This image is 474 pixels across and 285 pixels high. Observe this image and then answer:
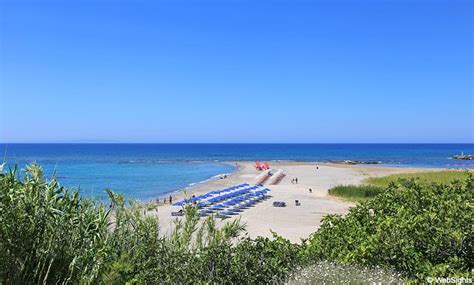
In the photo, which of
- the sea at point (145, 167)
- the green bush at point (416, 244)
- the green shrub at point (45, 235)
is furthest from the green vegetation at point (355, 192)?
the green shrub at point (45, 235)

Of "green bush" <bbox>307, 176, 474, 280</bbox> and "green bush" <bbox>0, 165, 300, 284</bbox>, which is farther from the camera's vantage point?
"green bush" <bbox>307, 176, 474, 280</bbox>

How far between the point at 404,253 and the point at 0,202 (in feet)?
14.7

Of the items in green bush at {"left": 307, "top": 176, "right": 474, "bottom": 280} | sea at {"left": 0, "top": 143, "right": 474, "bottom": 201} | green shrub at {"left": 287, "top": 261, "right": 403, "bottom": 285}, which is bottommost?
sea at {"left": 0, "top": 143, "right": 474, "bottom": 201}

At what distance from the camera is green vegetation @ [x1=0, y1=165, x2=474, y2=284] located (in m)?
3.95

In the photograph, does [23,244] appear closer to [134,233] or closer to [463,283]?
[134,233]

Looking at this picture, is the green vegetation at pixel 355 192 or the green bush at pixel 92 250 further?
the green vegetation at pixel 355 192

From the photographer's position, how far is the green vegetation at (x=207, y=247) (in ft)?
13.0

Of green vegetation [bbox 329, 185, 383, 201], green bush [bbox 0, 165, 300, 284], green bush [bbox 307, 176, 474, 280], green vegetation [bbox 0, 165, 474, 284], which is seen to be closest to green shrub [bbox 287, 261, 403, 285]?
green vegetation [bbox 0, 165, 474, 284]

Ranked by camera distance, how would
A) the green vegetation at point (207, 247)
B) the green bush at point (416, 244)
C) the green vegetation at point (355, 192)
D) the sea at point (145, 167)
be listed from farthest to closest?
1. the sea at point (145, 167)
2. the green vegetation at point (355, 192)
3. the green bush at point (416, 244)
4. the green vegetation at point (207, 247)

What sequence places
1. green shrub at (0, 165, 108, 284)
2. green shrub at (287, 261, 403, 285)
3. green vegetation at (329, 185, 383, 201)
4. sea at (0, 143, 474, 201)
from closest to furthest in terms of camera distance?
green shrub at (0, 165, 108, 284), green shrub at (287, 261, 403, 285), green vegetation at (329, 185, 383, 201), sea at (0, 143, 474, 201)

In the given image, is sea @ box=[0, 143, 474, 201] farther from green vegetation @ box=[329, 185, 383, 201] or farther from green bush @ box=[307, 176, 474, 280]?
green vegetation @ box=[329, 185, 383, 201]

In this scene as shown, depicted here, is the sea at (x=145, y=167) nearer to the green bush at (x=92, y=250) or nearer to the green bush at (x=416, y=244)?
the green bush at (x=92, y=250)

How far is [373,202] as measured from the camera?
7.71 m

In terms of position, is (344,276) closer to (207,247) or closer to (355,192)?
(207,247)
